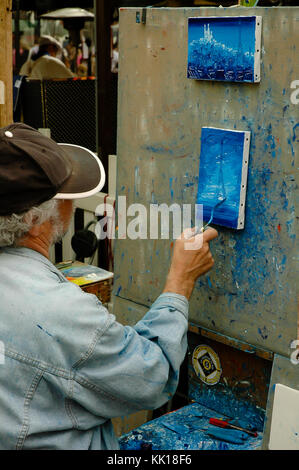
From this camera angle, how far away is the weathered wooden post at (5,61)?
3053 mm

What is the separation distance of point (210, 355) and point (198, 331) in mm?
166

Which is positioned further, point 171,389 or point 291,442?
point 291,442

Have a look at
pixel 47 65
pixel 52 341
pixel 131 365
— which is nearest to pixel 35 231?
pixel 52 341

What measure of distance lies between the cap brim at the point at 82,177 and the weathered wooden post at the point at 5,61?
56.3 inches

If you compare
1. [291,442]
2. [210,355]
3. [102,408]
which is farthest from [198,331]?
[102,408]

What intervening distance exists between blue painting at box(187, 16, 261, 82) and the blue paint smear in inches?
7.0

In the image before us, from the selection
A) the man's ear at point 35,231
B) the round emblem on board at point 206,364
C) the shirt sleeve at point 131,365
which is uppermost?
the man's ear at point 35,231

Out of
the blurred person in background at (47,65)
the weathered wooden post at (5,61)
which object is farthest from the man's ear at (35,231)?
the blurred person in background at (47,65)

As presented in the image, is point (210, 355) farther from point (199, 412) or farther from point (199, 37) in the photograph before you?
point (199, 37)

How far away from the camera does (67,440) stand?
5.07ft

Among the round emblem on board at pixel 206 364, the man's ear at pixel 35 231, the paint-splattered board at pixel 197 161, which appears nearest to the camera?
the man's ear at pixel 35 231

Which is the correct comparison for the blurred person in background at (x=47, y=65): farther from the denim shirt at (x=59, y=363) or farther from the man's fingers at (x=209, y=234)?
the denim shirt at (x=59, y=363)

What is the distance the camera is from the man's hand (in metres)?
1.82

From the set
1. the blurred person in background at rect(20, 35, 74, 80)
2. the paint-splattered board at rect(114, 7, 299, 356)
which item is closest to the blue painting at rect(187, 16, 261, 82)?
the paint-splattered board at rect(114, 7, 299, 356)
